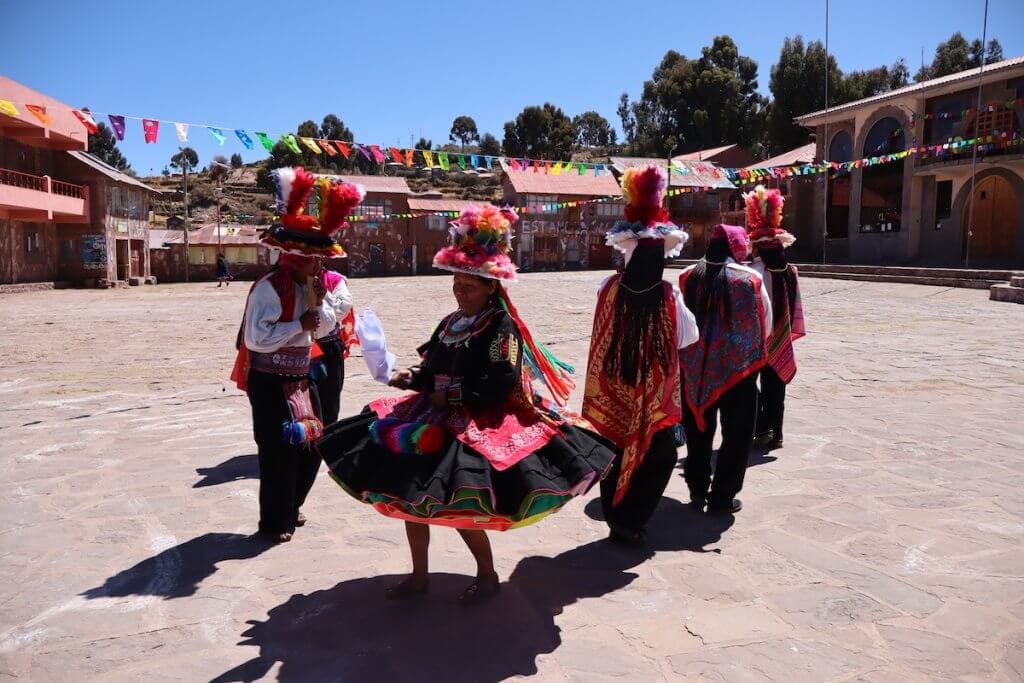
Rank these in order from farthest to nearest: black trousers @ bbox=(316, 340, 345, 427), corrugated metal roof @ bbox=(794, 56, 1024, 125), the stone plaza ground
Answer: corrugated metal roof @ bbox=(794, 56, 1024, 125)
black trousers @ bbox=(316, 340, 345, 427)
the stone plaza ground

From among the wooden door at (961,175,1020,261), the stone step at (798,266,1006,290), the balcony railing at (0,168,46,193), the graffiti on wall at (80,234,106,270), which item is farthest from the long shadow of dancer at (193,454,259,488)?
the graffiti on wall at (80,234,106,270)

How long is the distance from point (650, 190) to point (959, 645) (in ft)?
8.38

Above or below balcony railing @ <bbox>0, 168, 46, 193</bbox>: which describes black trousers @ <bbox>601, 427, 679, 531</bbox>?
below

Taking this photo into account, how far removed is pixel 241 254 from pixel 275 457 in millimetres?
43266

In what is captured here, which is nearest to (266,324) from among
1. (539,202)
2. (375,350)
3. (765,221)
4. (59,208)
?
(375,350)

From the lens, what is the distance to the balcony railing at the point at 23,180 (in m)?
26.9

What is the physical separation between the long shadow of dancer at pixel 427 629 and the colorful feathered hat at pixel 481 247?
5.01 feet

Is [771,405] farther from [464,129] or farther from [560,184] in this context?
[464,129]

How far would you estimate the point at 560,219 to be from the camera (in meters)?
48.4

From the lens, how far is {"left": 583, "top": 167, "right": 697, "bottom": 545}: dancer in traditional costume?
13.1 ft

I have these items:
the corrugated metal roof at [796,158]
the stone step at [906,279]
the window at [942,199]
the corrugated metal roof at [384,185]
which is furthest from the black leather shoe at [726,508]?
the corrugated metal roof at [384,185]

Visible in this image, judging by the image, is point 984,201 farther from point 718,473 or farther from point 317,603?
point 317,603

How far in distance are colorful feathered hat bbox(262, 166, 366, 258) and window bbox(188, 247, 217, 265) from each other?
4233cm

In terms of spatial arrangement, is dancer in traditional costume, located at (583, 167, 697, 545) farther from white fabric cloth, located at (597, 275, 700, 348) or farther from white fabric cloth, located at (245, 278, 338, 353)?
white fabric cloth, located at (245, 278, 338, 353)
